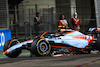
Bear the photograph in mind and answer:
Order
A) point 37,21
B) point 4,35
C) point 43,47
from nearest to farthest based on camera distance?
point 43,47
point 4,35
point 37,21

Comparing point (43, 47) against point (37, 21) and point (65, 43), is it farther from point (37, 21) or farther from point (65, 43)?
point (37, 21)

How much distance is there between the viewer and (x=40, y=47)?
9.35m

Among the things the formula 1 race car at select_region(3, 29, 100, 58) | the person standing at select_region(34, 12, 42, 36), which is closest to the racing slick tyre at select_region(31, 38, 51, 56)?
the formula 1 race car at select_region(3, 29, 100, 58)

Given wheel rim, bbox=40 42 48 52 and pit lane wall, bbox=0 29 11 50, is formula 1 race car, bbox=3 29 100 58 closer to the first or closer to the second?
wheel rim, bbox=40 42 48 52

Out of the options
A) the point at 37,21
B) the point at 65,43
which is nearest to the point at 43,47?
the point at 65,43

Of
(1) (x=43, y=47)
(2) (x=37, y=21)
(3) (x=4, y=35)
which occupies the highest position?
(2) (x=37, y=21)

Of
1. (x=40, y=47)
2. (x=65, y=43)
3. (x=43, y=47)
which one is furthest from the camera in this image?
(x=65, y=43)

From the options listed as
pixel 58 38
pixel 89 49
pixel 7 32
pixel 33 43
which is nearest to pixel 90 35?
pixel 89 49

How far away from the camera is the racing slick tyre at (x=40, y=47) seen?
9203mm

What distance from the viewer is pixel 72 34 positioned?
10.0 metres

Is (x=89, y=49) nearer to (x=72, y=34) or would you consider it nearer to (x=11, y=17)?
(x=72, y=34)

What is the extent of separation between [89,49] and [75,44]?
62cm

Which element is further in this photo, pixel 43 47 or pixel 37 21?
pixel 37 21

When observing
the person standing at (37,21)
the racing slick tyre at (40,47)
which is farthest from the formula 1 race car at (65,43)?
the person standing at (37,21)
